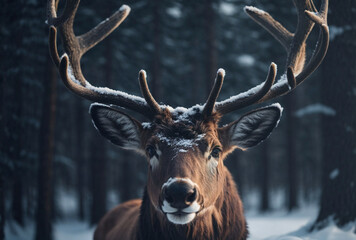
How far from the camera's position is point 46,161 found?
32.5ft

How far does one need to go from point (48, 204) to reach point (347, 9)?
9.03 metres

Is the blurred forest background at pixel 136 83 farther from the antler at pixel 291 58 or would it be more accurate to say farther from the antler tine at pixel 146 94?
the antler tine at pixel 146 94

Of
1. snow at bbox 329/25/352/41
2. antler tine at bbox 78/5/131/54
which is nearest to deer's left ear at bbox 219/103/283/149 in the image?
antler tine at bbox 78/5/131/54

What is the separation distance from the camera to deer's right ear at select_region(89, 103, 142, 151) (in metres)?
4.24

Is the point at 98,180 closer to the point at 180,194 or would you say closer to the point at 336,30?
the point at 336,30

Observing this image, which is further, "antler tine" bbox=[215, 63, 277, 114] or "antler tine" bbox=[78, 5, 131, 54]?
"antler tine" bbox=[78, 5, 131, 54]

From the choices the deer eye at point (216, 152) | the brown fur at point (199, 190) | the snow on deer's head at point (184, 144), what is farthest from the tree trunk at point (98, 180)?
the deer eye at point (216, 152)

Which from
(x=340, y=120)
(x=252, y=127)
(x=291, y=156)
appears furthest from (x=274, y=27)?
(x=291, y=156)

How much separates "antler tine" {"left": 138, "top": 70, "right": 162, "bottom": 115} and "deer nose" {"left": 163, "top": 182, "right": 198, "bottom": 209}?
1.23m

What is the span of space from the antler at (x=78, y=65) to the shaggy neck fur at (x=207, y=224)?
1.18 m

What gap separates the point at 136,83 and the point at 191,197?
16155mm

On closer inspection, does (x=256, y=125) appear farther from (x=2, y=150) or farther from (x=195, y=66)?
(x=195, y=66)

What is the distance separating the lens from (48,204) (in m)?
9.92

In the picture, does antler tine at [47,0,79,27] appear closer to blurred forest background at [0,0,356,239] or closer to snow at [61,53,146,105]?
snow at [61,53,146,105]
